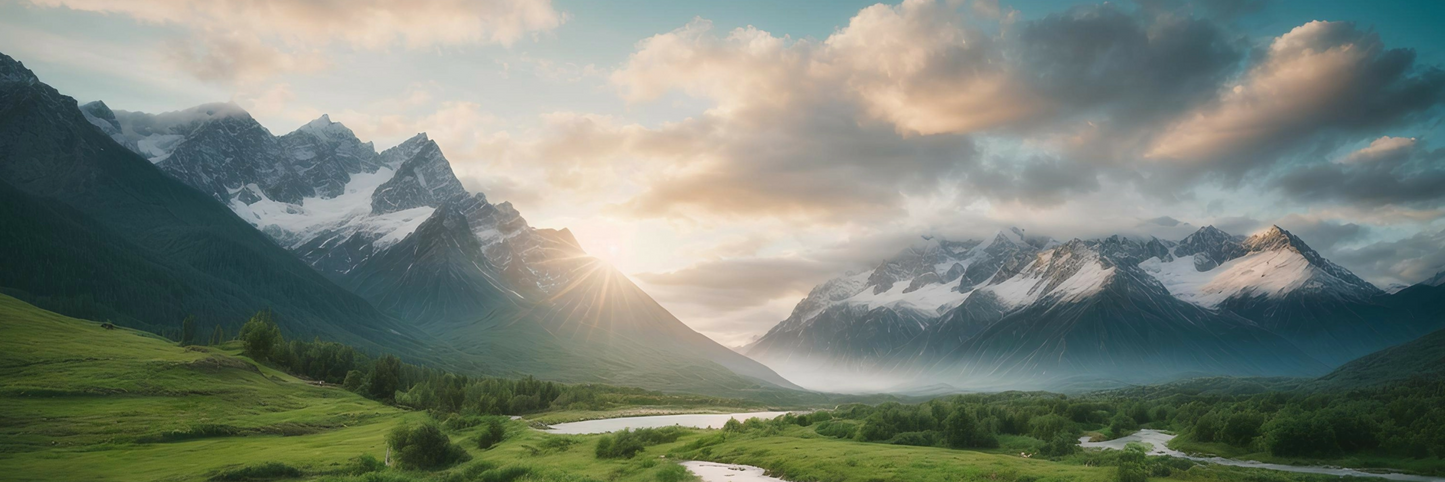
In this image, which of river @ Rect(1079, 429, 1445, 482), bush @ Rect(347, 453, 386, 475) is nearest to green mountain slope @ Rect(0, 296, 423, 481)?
bush @ Rect(347, 453, 386, 475)

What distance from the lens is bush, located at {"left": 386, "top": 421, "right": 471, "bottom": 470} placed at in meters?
73.7

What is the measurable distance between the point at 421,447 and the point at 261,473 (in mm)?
15120

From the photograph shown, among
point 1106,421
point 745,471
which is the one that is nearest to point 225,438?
point 745,471

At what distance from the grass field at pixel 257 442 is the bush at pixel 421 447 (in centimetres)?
286

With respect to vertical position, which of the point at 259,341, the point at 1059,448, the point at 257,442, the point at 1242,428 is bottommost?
the point at 257,442

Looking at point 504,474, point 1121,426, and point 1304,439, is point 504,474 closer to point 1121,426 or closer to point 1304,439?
point 1304,439

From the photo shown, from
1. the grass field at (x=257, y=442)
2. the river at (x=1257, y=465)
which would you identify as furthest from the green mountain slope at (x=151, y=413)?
the river at (x=1257, y=465)

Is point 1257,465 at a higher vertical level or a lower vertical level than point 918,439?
higher

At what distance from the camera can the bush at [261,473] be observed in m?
60.8

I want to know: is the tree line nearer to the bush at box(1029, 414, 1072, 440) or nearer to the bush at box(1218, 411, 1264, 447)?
the bush at box(1029, 414, 1072, 440)

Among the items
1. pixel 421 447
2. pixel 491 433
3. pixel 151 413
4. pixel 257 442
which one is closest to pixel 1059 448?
pixel 421 447

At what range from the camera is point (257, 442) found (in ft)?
268

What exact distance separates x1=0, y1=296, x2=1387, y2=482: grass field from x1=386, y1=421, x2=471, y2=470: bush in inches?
113

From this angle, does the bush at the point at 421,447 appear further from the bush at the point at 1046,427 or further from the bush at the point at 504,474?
the bush at the point at 1046,427
